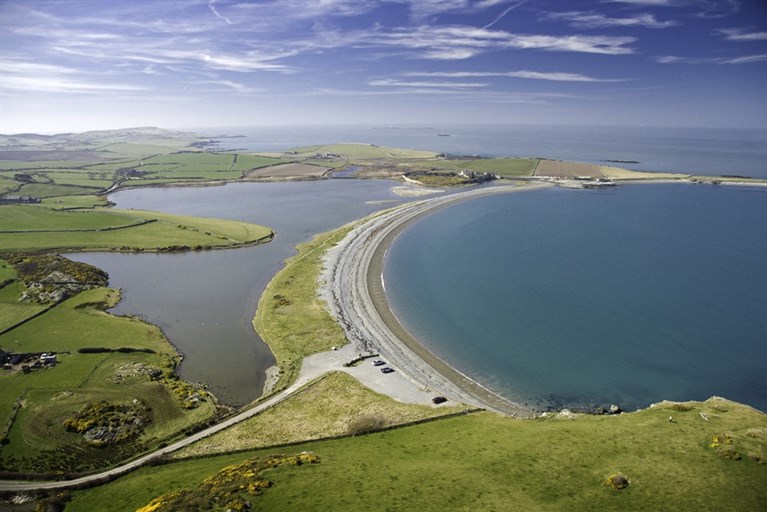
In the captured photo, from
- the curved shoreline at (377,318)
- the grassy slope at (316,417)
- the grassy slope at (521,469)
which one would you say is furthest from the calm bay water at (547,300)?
the grassy slope at (521,469)

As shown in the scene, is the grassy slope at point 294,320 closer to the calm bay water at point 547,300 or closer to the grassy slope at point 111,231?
the calm bay water at point 547,300

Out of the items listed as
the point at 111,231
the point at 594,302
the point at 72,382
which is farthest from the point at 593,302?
the point at 111,231

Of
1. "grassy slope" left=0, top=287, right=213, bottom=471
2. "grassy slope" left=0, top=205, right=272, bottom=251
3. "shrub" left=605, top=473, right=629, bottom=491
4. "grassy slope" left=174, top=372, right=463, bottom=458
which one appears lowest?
"grassy slope" left=174, top=372, right=463, bottom=458

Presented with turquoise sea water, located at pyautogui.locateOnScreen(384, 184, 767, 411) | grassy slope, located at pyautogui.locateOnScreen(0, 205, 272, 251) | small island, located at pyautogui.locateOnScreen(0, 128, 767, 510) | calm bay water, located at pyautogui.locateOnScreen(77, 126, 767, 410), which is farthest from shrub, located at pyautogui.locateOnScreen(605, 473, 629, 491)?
grassy slope, located at pyautogui.locateOnScreen(0, 205, 272, 251)

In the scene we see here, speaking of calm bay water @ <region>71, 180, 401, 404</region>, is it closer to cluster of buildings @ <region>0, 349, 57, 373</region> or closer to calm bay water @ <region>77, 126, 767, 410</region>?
calm bay water @ <region>77, 126, 767, 410</region>

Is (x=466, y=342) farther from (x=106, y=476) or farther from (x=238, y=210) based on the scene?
(x=238, y=210)

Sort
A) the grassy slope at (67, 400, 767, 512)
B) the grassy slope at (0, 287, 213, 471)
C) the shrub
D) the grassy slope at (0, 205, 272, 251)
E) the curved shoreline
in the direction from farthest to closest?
the grassy slope at (0, 205, 272, 251), the curved shoreline, the grassy slope at (0, 287, 213, 471), the shrub, the grassy slope at (67, 400, 767, 512)

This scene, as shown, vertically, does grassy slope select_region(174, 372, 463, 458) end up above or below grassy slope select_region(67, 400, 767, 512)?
below
